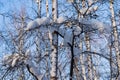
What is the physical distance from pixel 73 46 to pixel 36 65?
1078mm

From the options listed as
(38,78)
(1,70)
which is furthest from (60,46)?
(1,70)

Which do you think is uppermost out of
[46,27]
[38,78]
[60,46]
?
[46,27]

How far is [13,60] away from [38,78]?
2.34 feet

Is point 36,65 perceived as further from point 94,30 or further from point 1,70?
point 94,30

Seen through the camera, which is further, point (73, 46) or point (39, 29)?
point (73, 46)

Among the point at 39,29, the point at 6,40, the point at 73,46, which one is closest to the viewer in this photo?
the point at 39,29

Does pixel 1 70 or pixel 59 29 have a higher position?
pixel 59 29

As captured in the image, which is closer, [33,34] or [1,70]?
[33,34]

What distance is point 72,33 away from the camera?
7.94 metres

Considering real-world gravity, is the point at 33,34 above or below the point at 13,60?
above

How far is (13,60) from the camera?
27.0 ft

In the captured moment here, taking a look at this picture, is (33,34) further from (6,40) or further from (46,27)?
(6,40)

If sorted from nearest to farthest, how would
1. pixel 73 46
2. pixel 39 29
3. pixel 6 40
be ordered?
1. pixel 39 29
2. pixel 73 46
3. pixel 6 40

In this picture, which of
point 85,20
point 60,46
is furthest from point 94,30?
point 60,46
